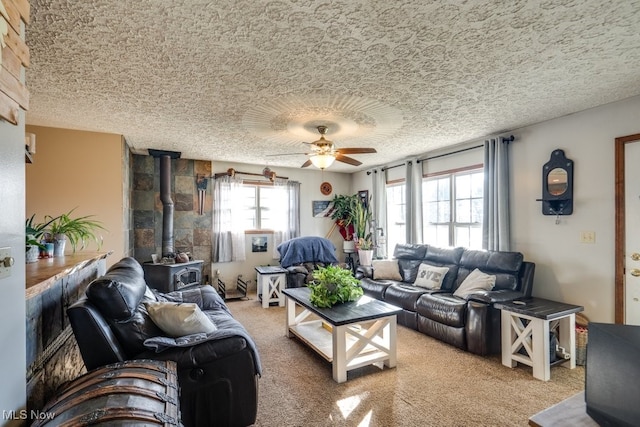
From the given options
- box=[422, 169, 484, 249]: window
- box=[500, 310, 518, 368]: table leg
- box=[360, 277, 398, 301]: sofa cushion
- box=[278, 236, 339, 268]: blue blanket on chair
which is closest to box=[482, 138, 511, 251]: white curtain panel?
box=[422, 169, 484, 249]: window

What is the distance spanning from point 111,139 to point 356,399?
13.5 ft

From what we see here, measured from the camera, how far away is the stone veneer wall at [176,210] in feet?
17.2

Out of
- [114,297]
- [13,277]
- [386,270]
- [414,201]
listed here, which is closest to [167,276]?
[114,297]

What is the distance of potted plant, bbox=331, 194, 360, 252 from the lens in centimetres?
669

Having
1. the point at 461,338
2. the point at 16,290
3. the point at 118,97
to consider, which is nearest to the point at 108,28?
the point at 118,97

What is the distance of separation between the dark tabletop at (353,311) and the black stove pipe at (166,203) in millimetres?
2919

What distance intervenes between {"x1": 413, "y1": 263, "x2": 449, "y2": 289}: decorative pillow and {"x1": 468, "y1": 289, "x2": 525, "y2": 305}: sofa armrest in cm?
75

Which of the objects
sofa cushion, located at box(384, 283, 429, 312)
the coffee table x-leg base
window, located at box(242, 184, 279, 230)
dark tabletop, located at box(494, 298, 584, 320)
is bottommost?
the coffee table x-leg base

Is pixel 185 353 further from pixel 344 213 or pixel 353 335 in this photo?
pixel 344 213

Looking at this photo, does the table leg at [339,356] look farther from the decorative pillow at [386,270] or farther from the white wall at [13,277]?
the decorative pillow at [386,270]

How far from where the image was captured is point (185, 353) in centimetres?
181

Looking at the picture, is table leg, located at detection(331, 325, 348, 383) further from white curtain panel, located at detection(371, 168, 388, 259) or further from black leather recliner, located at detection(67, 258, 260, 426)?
white curtain panel, located at detection(371, 168, 388, 259)

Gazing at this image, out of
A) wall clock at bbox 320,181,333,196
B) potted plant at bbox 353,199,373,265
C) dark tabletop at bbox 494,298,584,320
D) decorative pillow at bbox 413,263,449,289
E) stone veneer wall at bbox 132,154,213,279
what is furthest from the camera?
wall clock at bbox 320,181,333,196

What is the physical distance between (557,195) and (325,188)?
4.29m
